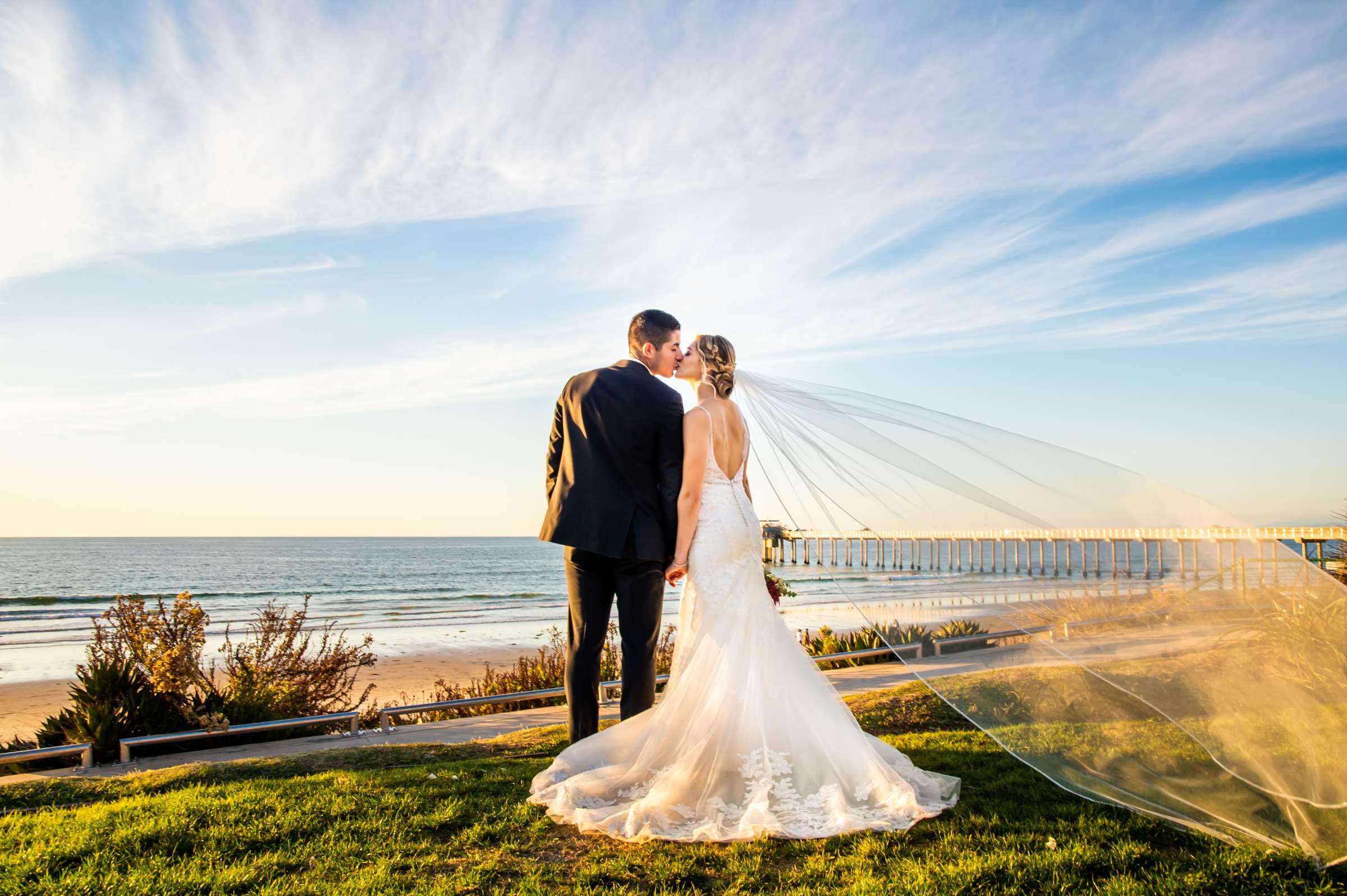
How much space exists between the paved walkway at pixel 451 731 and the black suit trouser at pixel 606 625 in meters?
1.46

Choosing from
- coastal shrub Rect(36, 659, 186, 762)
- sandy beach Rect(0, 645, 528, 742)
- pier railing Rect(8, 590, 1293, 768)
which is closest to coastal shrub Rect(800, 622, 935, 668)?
pier railing Rect(8, 590, 1293, 768)

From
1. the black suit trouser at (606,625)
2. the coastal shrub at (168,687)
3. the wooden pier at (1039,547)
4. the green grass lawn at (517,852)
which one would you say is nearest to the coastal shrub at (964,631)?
the wooden pier at (1039,547)

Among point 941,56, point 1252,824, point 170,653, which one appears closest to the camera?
point 1252,824

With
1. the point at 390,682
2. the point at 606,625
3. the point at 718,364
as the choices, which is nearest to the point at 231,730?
the point at 606,625

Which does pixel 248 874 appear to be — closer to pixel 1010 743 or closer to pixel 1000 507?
pixel 1010 743

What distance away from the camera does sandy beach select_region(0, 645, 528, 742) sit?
43.4 ft

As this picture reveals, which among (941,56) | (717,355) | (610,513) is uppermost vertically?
(941,56)

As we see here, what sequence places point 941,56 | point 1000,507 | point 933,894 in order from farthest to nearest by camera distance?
point 941,56
point 1000,507
point 933,894

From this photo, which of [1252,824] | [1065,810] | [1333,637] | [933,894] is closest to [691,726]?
[933,894]

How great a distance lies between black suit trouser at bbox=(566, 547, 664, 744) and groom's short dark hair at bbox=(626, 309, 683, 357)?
1261 millimetres

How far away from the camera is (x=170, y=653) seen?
23.2 ft

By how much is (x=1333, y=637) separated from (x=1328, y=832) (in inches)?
27.4

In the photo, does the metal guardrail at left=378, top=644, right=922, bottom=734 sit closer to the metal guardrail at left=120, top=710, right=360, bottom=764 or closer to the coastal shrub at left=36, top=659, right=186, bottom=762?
the metal guardrail at left=120, top=710, right=360, bottom=764

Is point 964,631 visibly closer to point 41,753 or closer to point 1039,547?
point 1039,547
